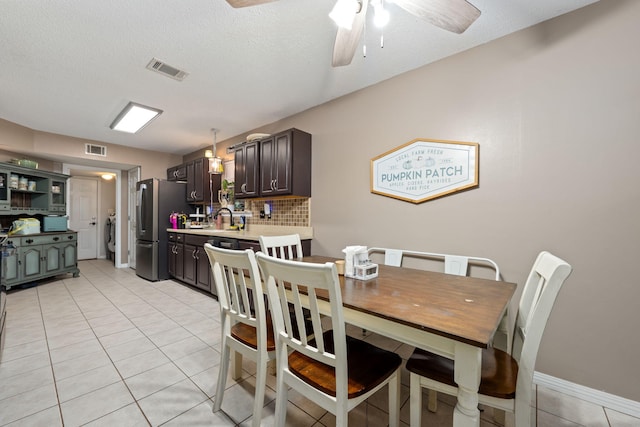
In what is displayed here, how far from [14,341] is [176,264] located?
2074 millimetres

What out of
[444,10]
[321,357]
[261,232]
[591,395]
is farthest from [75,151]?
[591,395]

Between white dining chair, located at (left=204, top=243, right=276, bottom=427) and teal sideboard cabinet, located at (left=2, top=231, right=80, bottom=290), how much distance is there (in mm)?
3998

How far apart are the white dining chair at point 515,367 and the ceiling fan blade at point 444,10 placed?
4.22 ft

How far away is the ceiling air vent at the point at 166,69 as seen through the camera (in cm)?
238

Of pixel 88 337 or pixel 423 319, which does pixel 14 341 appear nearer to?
pixel 88 337

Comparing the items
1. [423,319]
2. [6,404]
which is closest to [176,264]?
[6,404]

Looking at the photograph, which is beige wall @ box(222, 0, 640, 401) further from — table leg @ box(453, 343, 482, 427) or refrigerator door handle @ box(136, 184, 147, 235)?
refrigerator door handle @ box(136, 184, 147, 235)

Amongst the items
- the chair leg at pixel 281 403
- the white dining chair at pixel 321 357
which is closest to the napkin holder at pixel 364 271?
the white dining chair at pixel 321 357

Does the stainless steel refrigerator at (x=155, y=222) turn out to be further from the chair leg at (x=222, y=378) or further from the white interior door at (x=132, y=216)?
the chair leg at (x=222, y=378)

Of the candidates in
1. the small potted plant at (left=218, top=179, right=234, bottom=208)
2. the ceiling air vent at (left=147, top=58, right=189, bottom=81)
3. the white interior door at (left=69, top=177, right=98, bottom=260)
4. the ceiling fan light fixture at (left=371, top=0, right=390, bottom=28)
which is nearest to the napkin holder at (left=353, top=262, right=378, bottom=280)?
the ceiling fan light fixture at (left=371, top=0, right=390, bottom=28)

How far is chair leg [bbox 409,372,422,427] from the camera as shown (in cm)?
116

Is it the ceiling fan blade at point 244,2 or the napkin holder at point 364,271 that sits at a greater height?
the ceiling fan blade at point 244,2

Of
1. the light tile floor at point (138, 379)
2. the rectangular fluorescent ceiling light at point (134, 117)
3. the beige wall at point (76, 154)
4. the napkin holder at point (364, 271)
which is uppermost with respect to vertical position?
the rectangular fluorescent ceiling light at point (134, 117)

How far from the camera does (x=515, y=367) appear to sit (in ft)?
4.05
